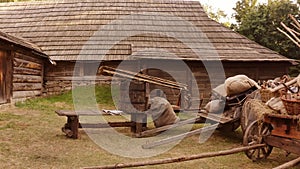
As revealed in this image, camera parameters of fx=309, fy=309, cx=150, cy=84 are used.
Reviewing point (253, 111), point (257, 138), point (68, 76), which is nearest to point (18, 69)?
point (68, 76)

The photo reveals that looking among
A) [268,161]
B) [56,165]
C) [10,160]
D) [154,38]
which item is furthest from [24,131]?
[154,38]

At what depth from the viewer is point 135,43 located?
13828 mm

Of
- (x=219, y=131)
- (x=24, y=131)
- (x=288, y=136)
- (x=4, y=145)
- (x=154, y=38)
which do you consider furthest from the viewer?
(x=154, y=38)

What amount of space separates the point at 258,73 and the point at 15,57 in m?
9.98

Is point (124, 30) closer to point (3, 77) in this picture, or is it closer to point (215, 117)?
point (3, 77)

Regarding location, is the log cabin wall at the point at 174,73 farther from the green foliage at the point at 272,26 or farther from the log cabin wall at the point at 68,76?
the green foliage at the point at 272,26

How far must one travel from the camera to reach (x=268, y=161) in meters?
5.01

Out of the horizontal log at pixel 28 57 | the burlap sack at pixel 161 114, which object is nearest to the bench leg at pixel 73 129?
the burlap sack at pixel 161 114

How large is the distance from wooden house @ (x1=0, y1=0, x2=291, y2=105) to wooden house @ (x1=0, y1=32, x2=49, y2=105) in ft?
3.28

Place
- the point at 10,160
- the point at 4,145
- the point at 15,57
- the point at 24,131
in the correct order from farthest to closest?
1. the point at 15,57
2. the point at 24,131
3. the point at 4,145
4. the point at 10,160

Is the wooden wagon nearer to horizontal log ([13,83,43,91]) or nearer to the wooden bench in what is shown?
the wooden bench

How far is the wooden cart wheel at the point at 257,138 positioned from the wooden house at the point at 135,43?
24.3 feet

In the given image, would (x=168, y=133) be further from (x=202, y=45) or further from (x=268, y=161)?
(x=202, y=45)

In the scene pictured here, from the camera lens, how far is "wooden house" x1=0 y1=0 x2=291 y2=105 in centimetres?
1310
